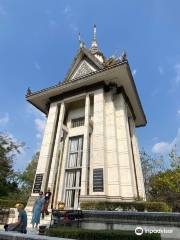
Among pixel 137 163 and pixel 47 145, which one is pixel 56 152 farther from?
pixel 137 163

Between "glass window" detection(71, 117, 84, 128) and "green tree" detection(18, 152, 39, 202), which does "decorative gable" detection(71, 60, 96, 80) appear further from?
"green tree" detection(18, 152, 39, 202)

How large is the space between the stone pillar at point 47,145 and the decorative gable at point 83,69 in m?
4.42

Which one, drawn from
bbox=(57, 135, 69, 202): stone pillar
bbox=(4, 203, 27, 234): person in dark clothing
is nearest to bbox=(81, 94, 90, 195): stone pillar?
bbox=(57, 135, 69, 202): stone pillar

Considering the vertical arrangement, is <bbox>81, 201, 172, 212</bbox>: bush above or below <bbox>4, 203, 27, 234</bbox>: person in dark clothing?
above

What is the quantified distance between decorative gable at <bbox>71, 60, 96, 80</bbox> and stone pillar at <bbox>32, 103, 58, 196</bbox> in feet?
14.5

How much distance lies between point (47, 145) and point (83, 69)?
9.54 m

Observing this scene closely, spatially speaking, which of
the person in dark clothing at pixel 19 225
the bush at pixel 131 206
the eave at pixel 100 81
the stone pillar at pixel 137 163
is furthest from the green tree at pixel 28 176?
the person in dark clothing at pixel 19 225

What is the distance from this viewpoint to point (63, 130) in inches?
894

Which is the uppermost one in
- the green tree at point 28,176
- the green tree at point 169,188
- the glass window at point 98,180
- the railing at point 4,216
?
the green tree at point 28,176

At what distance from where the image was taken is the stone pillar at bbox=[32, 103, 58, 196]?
20108mm

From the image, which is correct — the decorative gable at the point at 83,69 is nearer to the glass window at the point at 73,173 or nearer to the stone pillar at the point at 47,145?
the stone pillar at the point at 47,145

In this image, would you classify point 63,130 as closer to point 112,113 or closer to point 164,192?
point 112,113

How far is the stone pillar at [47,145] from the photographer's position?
66.0ft

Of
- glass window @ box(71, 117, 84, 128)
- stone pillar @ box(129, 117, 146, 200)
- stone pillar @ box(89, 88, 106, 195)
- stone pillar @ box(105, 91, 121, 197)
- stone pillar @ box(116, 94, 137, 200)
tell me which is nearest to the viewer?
stone pillar @ box(105, 91, 121, 197)
